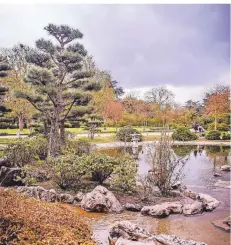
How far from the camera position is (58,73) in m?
9.84

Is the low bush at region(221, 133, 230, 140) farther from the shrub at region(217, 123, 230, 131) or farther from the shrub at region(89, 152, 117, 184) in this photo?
the shrub at region(89, 152, 117, 184)

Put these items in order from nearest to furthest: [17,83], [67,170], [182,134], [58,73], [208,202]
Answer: [208,202]
[67,170]
[58,73]
[17,83]
[182,134]

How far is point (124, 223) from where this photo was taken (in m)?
3.83

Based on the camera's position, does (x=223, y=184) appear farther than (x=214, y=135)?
No

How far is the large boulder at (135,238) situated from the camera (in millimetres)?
3455

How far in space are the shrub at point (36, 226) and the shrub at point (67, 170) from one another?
2.83m

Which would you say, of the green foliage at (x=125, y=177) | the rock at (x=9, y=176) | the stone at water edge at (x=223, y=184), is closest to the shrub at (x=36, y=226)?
the green foliage at (x=125, y=177)

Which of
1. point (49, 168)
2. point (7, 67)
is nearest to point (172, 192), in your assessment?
point (49, 168)

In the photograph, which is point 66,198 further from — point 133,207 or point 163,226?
point 163,226

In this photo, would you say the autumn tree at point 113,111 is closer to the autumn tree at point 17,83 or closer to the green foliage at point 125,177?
the autumn tree at point 17,83

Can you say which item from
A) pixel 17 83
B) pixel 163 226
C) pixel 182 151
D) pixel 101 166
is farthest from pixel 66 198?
pixel 17 83

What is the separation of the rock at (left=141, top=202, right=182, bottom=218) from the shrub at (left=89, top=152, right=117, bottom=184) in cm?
129

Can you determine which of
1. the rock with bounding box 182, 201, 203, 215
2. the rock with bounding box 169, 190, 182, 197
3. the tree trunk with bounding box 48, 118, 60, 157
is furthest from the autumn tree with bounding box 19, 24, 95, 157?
the rock with bounding box 182, 201, 203, 215

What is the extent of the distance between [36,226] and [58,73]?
7534 millimetres
